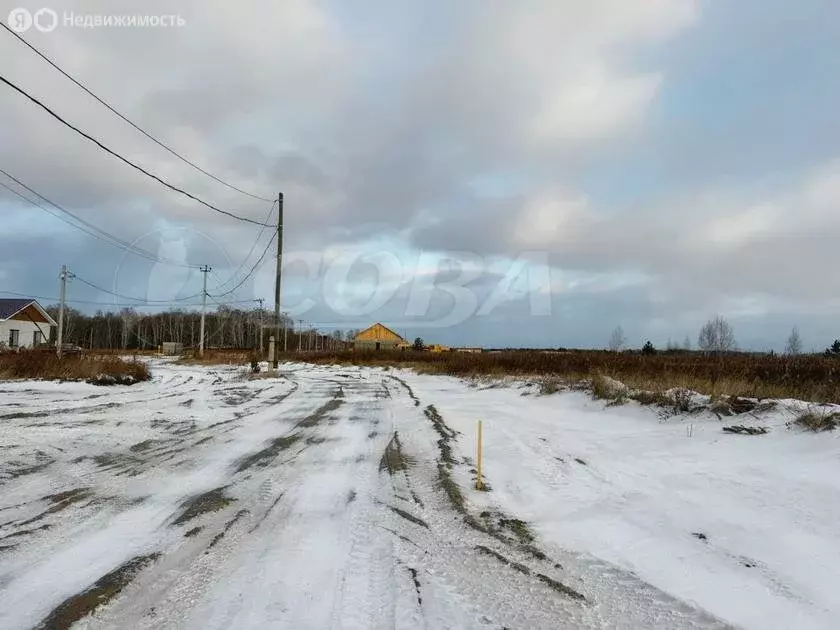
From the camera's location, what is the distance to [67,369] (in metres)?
21.4

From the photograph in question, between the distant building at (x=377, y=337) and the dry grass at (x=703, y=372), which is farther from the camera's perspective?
the distant building at (x=377, y=337)

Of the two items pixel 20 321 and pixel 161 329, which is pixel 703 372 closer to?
pixel 20 321

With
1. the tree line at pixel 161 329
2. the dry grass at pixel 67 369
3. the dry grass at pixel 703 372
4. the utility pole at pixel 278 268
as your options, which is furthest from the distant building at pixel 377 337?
the dry grass at pixel 67 369

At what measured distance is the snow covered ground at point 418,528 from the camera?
3432 mm

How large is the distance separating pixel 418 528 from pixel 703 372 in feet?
49.4

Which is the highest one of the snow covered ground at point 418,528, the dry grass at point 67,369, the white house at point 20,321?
the white house at point 20,321

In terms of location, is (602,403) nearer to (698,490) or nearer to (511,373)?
(698,490)

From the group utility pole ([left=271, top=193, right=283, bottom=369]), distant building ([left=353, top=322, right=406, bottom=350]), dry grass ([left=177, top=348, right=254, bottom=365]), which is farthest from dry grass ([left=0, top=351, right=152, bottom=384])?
distant building ([left=353, top=322, right=406, bottom=350])

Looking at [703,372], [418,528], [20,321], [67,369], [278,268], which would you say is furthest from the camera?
[20,321]

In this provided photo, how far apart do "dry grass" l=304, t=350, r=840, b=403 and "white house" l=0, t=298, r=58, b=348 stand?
142 ft

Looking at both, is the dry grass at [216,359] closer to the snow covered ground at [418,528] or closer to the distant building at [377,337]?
the snow covered ground at [418,528]

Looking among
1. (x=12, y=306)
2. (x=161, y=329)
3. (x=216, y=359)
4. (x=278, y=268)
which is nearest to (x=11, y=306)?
(x=12, y=306)

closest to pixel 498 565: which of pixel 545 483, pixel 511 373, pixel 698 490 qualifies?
pixel 545 483

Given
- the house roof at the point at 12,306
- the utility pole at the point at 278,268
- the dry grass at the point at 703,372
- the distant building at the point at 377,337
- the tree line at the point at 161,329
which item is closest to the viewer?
the dry grass at the point at 703,372
